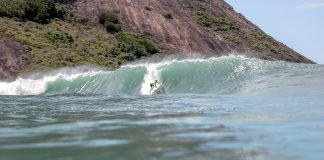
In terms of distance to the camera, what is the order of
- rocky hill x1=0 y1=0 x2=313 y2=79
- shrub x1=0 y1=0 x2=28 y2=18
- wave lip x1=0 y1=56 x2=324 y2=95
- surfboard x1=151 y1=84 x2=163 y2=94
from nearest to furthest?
1. wave lip x1=0 y1=56 x2=324 y2=95
2. surfboard x1=151 y1=84 x2=163 y2=94
3. rocky hill x1=0 y1=0 x2=313 y2=79
4. shrub x1=0 y1=0 x2=28 y2=18

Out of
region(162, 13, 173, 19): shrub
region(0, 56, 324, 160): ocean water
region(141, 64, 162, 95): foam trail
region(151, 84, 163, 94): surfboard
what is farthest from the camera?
region(162, 13, 173, 19): shrub

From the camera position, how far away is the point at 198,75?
3011cm

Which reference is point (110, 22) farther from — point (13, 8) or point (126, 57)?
point (13, 8)

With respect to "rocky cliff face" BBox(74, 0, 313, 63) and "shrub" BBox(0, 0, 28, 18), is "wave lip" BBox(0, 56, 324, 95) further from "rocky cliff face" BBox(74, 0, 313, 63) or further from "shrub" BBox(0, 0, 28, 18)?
"rocky cliff face" BBox(74, 0, 313, 63)

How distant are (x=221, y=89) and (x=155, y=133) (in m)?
16.6

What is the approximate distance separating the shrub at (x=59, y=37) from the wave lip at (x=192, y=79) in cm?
1632

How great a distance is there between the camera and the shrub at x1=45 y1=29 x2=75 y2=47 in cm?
5134

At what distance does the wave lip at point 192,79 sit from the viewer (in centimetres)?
2641

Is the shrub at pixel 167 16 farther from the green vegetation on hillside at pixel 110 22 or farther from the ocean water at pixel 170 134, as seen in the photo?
the ocean water at pixel 170 134

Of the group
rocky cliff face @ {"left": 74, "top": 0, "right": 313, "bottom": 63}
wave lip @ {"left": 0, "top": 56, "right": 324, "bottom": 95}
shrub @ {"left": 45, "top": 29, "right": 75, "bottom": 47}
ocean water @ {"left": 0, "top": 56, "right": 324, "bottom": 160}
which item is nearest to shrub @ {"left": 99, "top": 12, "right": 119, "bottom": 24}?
rocky cliff face @ {"left": 74, "top": 0, "right": 313, "bottom": 63}

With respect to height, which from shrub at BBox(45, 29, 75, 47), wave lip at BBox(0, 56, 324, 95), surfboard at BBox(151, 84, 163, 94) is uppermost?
shrub at BBox(45, 29, 75, 47)

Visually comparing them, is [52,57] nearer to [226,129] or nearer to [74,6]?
[74,6]

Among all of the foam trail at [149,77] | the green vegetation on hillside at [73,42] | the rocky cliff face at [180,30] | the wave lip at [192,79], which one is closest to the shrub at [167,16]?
the rocky cliff face at [180,30]

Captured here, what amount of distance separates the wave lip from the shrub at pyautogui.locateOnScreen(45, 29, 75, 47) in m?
16.3
